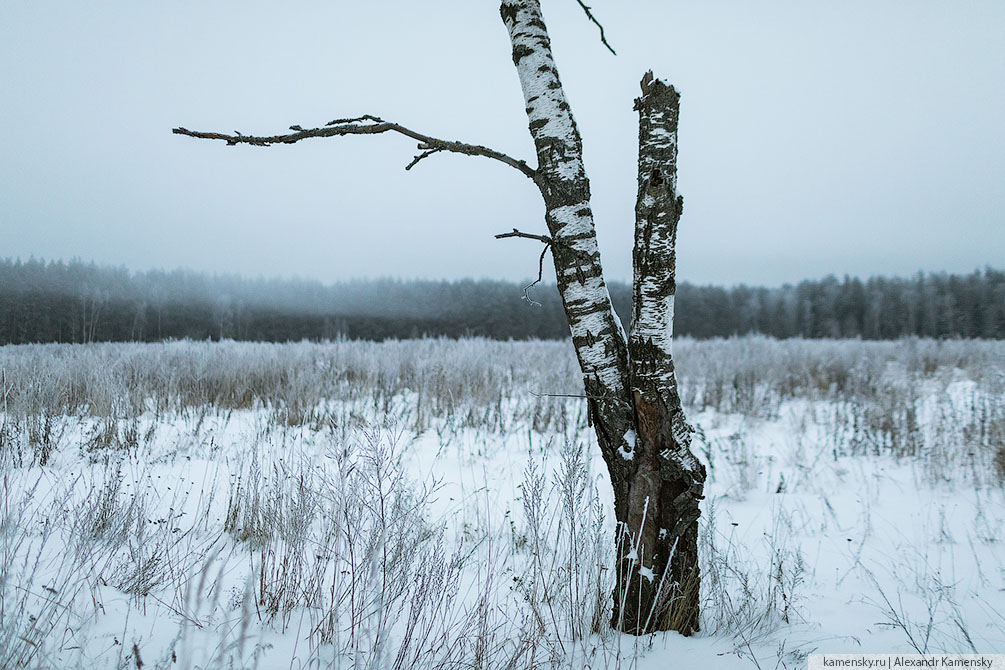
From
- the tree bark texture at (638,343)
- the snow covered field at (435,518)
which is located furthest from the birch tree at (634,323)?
the snow covered field at (435,518)

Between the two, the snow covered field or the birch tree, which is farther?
the birch tree

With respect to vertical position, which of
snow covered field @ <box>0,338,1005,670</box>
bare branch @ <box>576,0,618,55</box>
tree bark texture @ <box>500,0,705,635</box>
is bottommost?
snow covered field @ <box>0,338,1005,670</box>

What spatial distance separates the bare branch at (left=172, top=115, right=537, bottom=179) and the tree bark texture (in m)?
0.15

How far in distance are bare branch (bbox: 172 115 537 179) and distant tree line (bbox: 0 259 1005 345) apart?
1.88 feet

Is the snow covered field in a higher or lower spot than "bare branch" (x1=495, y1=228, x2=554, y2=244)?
lower

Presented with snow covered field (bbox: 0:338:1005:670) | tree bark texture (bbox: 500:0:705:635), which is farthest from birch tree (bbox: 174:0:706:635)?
snow covered field (bbox: 0:338:1005:670)

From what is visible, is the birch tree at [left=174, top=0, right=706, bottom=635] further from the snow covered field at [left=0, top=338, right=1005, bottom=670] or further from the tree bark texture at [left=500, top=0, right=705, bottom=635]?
the snow covered field at [left=0, top=338, right=1005, bottom=670]

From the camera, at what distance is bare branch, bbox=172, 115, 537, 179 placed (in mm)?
1987

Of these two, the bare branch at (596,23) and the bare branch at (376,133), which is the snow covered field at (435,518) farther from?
the bare branch at (596,23)

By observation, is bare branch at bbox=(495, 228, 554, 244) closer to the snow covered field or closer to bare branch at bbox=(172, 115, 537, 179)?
bare branch at bbox=(172, 115, 537, 179)

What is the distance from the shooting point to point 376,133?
206 cm

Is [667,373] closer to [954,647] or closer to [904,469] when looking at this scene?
[954,647]

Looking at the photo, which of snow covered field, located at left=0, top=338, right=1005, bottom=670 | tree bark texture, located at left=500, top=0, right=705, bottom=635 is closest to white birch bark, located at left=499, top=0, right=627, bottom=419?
tree bark texture, located at left=500, top=0, right=705, bottom=635

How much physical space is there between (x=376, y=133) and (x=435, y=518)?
7.90 ft
